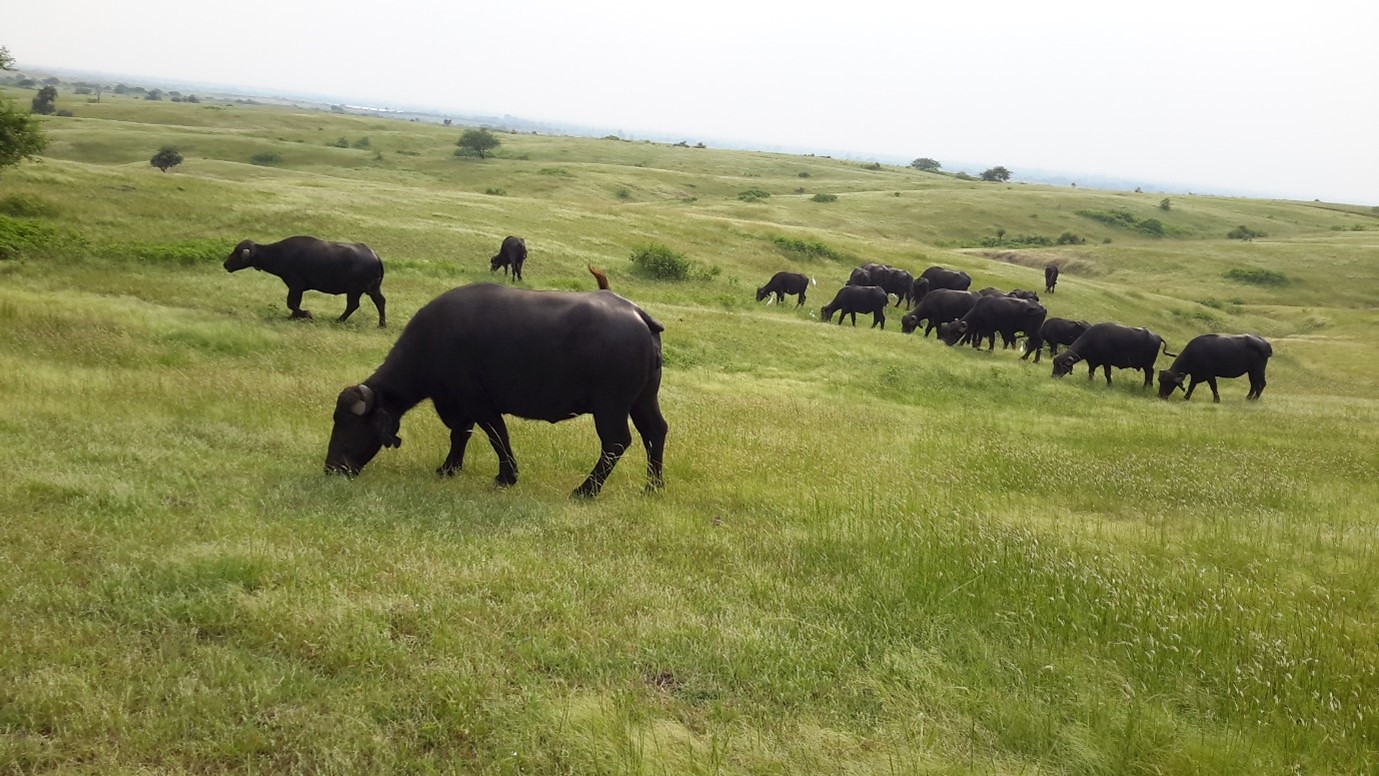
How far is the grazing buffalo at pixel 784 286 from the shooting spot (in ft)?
123

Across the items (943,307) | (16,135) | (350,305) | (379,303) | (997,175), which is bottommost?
(350,305)

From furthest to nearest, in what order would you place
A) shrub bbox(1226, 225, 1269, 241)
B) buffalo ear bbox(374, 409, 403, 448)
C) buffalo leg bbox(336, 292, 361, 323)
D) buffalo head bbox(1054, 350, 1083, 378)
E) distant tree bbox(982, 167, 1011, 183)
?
1. distant tree bbox(982, 167, 1011, 183)
2. shrub bbox(1226, 225, 1269, 241)
3. buffalo head bbox(1054, 350, 1083, 378)
4. buffalo leg bbox(336, 292, 361, 323)
5. buffalo ear bbox(374, 409, 403, 448)

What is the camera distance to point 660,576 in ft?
24.6

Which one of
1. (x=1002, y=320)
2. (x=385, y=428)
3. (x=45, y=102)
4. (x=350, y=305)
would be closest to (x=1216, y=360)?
(x=1002, y=320)

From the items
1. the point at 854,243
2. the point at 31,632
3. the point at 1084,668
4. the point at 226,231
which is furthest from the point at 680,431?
the point at 854,243

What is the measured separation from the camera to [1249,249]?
228 ft

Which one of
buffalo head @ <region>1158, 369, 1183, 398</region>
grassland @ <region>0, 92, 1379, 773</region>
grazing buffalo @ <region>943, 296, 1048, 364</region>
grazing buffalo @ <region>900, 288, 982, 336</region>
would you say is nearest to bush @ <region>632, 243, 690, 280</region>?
grazing buffalo @ <region>900, 288, 982, 336</region>

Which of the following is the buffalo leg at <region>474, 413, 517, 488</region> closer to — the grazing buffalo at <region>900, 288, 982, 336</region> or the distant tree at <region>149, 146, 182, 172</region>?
the grazing buffalo at <region>900, 288, 982, 336</region>

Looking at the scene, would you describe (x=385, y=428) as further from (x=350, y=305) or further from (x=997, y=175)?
(x=997, y=175)

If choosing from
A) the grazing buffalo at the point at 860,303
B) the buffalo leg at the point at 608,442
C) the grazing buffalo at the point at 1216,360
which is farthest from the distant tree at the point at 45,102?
the buffalo leg at the point at 608,442

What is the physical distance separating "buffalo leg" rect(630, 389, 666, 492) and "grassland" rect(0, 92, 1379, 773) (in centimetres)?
39

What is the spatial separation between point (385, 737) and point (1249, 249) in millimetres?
81170

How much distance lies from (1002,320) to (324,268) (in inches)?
886

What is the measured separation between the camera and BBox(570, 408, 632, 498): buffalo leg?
406 inches
